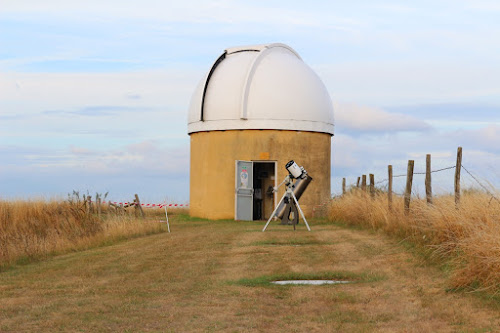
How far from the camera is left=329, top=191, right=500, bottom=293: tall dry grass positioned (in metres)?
8.19

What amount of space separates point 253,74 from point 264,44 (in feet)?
6.95

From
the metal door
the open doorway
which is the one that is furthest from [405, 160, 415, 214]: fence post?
the open doorway

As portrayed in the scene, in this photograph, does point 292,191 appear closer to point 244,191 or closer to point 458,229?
point 244,191

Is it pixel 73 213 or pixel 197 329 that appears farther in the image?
pixel 73 213

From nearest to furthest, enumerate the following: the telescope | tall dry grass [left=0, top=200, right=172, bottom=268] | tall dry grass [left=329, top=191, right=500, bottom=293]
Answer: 1. tall dry grass [left=329, top=191, right=500, bottom=293]
2. tall dry grass [left=0, top=200, right=172, bottom=268]
3. the telescope

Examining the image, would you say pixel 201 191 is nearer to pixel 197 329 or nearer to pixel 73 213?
pixel 73 213

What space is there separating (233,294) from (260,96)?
54.6ft

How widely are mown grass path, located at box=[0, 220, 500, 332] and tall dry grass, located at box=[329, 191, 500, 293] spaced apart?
1.14ft

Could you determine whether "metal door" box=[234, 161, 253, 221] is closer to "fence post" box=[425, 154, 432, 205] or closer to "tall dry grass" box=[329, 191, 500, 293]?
Result: "tall dry grass" box=[329, 191, 500, 293]

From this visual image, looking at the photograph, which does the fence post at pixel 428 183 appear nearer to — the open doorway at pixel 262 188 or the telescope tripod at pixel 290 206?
the telescope tripod at pixel 290 206

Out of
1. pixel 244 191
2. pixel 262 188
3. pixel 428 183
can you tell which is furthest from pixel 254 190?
pixel 428 183

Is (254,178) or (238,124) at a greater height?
(238,124)

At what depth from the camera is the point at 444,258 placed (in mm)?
10445

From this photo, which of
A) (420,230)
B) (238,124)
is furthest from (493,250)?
(238,124)
